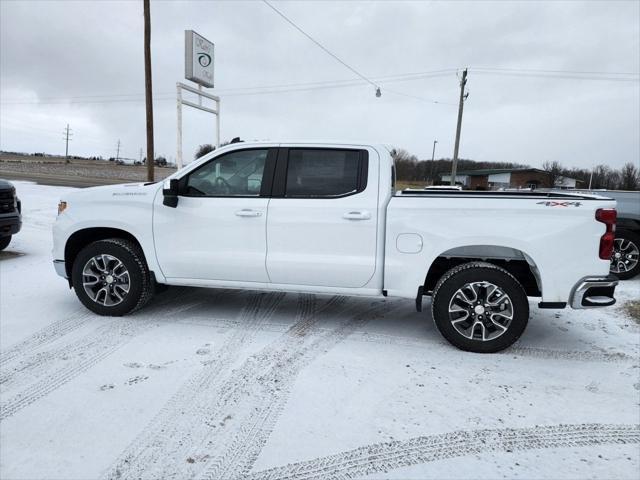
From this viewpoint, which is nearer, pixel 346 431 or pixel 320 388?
pixel 346 431

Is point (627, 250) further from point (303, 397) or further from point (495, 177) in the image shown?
point (495, 177)

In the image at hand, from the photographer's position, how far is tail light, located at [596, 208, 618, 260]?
11.9ft

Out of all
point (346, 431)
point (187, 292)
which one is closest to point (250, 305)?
point (187, 292)

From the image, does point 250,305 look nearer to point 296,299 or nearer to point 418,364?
point 296,299

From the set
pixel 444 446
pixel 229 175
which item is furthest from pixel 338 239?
pixel 444 446

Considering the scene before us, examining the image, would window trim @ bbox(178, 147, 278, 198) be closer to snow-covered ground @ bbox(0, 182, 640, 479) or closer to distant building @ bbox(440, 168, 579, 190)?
snow-covered ground @ bbox(0, 182, 640, 479)

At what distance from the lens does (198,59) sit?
1616 centimetres

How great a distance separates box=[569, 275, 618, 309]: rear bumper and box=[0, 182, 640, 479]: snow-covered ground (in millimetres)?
575

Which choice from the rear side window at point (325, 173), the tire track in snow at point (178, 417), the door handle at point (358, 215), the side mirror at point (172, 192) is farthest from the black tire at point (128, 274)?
the door handle at point (358, 215)

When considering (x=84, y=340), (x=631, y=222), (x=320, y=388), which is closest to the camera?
(x=320, y=388)

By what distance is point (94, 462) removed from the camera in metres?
2.42

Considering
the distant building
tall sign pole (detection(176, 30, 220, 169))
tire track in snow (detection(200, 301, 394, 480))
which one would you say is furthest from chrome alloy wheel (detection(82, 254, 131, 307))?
the distant building

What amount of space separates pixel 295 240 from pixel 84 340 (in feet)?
7.18

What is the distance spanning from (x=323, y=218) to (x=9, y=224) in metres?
5.81
